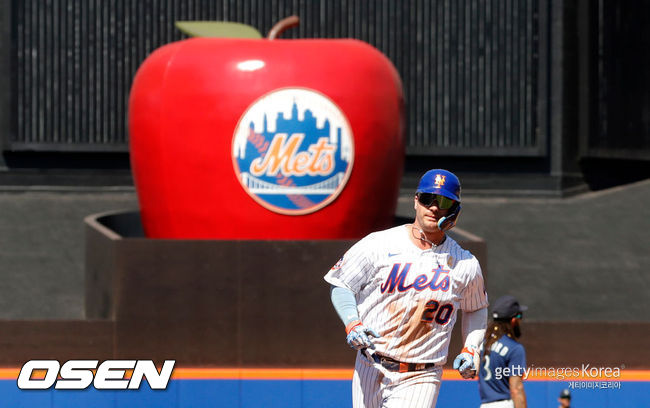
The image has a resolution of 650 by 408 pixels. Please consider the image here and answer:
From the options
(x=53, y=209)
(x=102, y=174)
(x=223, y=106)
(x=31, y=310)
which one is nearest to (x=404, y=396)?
(x=223, y=106)

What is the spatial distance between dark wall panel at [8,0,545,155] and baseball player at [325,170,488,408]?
13.8m

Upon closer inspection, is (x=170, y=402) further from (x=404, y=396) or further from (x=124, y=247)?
(x=404, y=396)

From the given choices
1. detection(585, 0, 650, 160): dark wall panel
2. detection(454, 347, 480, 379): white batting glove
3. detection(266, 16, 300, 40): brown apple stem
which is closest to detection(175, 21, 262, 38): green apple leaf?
detection(266, 16, 300, 40): brown apple stem

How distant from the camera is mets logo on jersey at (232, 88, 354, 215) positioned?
11.3 meters

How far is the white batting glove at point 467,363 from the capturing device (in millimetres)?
5543

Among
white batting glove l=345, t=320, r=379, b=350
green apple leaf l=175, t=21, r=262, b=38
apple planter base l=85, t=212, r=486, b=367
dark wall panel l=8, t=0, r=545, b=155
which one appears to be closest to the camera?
white batting glove l=345, t=320, r=379, b=350

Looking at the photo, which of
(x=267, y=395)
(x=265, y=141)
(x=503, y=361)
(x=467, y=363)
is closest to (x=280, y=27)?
(x=265, y=141)

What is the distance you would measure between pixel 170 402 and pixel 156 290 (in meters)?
1.22

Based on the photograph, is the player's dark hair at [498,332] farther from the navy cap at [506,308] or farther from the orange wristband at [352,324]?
the orange wristband at [352,324]

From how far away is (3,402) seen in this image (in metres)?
Answer: 9.77

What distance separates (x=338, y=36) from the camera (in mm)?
19391

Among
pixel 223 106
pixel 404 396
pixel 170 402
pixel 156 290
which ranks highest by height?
pixel 223 106

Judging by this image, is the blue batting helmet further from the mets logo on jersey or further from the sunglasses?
the mets logo on jersey

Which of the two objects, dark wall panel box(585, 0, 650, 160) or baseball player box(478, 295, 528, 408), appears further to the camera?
dark wall panel box(585, 0, 650, 160)
